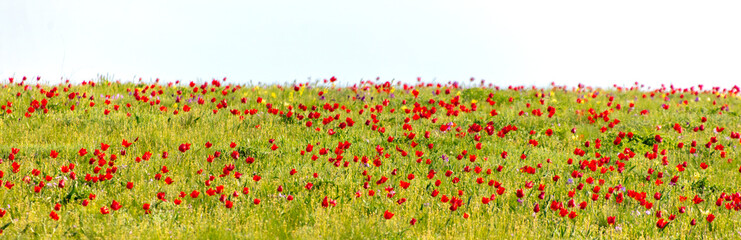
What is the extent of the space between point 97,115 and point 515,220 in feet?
21.6

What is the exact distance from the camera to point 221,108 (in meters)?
9.98

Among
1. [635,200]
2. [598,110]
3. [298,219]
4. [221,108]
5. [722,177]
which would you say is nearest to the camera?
[298,219]

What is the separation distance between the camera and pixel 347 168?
6.62 m

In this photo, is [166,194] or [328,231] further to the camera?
[166,194]

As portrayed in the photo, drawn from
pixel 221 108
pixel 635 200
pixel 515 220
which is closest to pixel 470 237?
pixel 515 220

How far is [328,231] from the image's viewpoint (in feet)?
15.6

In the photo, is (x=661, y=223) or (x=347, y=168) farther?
(x=347, y=168)

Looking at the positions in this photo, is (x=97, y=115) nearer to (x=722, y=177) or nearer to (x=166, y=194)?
(x=166, y=194)

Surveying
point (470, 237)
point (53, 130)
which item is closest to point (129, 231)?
point (470, 237)

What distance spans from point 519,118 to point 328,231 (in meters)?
6.01

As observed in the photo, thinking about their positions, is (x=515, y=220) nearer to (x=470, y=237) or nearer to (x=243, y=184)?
(x=470, y=237)

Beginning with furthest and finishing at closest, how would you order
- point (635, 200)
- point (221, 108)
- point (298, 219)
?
point (221, 108), point (635, 200), point (298, 219)

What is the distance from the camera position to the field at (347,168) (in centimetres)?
509

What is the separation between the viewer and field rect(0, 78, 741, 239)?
509 centimetres
